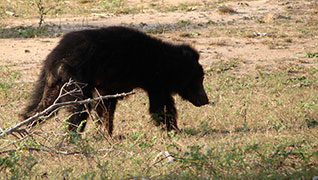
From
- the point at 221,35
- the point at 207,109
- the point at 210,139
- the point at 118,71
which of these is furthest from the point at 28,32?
the point at 210,139

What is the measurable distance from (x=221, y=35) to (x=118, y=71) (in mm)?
7508

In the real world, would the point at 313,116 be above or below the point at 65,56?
below

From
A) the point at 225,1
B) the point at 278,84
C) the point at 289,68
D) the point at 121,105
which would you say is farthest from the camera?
the point at 225,1

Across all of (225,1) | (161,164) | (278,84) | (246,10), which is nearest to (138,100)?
(278,84)

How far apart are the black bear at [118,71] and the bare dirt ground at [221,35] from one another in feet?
11.3

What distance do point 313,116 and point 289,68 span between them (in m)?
3.70

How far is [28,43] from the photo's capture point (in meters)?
12.4

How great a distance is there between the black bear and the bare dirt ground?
3448mm

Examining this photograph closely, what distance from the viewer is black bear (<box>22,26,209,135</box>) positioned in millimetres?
6324

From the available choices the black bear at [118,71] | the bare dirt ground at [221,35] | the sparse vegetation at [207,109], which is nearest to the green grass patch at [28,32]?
the sparse vegetation at [207,109]

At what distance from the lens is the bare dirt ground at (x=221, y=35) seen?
11.5 metres

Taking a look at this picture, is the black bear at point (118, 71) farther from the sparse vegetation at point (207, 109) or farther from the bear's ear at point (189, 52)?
the sparse vegetation at point (207, 109)

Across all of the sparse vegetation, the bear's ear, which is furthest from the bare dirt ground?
the bear's ear

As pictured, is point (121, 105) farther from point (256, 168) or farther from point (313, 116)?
point (256, 168)
